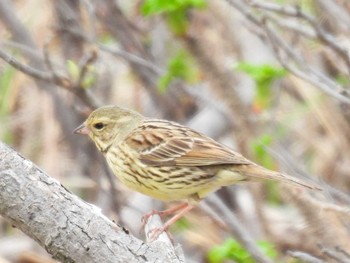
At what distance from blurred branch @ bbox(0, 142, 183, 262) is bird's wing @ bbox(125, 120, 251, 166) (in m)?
1.68

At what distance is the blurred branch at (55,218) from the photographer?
2986 millimetres

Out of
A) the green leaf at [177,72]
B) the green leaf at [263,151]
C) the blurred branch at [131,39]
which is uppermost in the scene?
the blurred branch at [131,39]

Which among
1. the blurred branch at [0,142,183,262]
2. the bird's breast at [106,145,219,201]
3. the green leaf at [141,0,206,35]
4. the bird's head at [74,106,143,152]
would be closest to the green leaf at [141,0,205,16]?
the green leaf at [141,0,206,35]

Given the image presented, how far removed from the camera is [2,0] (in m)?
6.18

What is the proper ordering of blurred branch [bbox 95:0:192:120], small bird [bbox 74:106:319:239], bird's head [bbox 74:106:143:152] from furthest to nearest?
blurred branch [bbox 95:0:192:120]
bird's head [bbox 74:106:143:152]
small bird [bbox 74:106:319:239]

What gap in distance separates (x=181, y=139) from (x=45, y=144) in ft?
7.18

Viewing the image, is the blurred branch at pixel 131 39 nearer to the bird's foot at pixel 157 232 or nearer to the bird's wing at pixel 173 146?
the bird's wing at pixel 173 146

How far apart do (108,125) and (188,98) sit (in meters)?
1.82

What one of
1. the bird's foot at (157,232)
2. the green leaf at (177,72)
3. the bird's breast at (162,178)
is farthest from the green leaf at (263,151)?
the bird's foot at (157,232)

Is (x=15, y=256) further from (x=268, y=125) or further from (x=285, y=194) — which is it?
(x=285, y=194)

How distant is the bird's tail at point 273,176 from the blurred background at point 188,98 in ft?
0.78

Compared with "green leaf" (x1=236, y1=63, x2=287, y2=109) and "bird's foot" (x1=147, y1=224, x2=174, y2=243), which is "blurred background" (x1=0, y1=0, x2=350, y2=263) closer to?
"green leaf" (x1=236, y1=63, x2=287, y2=109)

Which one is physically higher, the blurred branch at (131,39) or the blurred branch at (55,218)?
the blurred branch at (131,39)

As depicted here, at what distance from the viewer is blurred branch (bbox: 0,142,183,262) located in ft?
9.80
